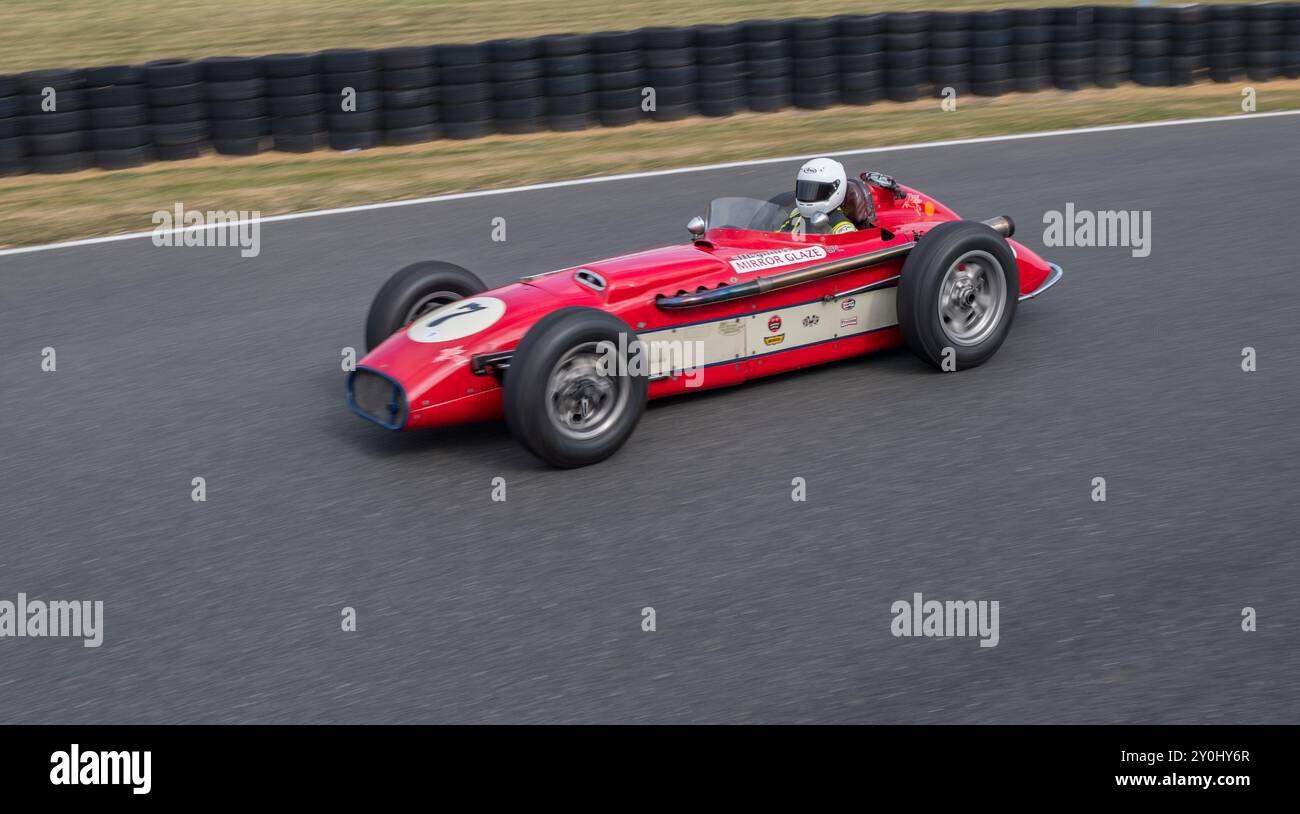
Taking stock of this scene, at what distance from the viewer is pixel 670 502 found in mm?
5242

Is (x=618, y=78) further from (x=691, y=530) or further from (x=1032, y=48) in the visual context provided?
(x=691, y=530)

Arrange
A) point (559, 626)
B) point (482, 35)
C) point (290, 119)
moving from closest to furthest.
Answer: point (559, 626) → point (290, 119) → point (482, 35)

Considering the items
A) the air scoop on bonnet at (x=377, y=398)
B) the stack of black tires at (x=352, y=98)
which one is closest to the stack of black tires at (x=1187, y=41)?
the stack of black tires at (x=352, y=98)

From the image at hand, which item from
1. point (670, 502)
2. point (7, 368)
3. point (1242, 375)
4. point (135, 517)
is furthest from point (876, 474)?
point (7, 368)

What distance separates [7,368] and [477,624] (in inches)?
156

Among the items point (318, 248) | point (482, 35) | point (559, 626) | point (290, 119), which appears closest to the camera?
point (559, 626)

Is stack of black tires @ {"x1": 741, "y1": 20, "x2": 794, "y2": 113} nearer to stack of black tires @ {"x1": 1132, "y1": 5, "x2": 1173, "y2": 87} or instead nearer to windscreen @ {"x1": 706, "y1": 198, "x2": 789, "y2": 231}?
stack of black tires @ {"x1": 1132, "y1": 5, "x2": 1173, "y2": 87}

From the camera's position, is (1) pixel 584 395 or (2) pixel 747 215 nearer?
(1) pixel 584 395

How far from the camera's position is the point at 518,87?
11859 mm

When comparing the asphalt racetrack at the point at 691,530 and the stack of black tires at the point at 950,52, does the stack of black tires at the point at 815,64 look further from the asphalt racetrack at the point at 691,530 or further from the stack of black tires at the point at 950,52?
the asphalt racetrack at the point at 691,530

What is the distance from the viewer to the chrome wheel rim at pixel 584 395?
5.41 m

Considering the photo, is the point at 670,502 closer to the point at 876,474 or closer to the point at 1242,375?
the point at 876,474

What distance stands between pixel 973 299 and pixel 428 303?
2.60 metres

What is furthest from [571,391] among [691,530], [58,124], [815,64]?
[815,64]
